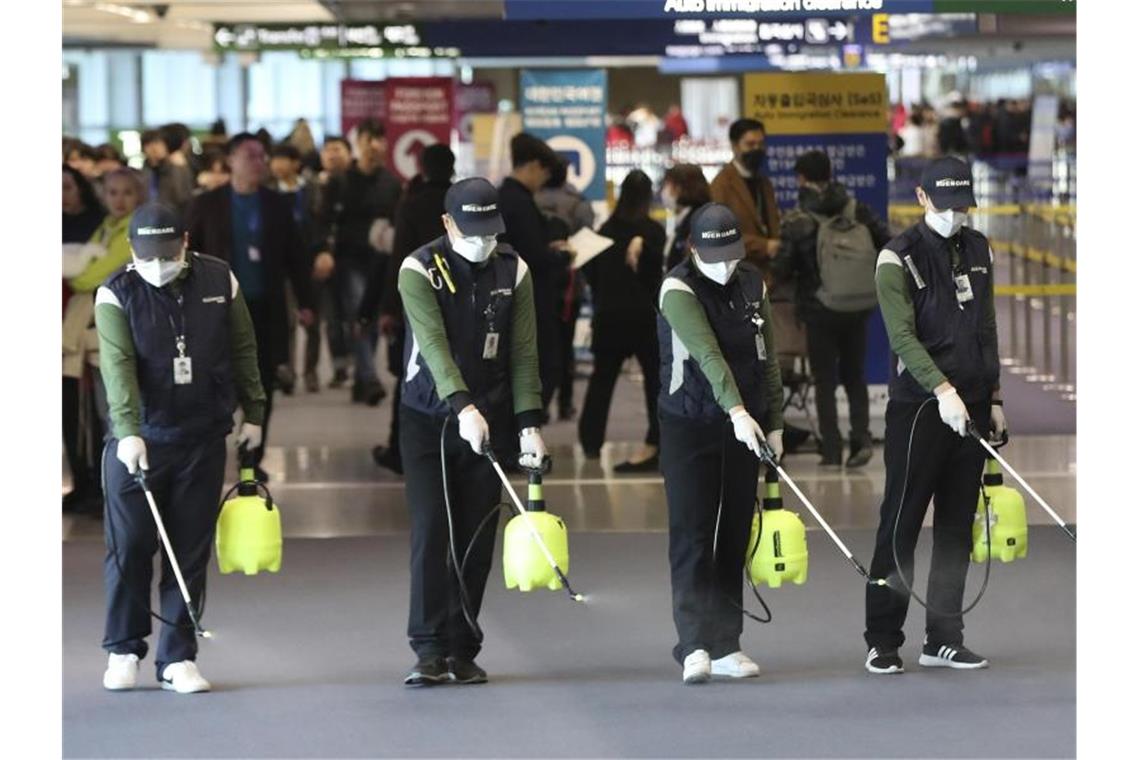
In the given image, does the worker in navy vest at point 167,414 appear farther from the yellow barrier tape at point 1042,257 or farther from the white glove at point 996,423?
the yellow barrier tape at point 1042,257

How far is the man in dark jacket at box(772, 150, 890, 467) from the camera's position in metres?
13.6

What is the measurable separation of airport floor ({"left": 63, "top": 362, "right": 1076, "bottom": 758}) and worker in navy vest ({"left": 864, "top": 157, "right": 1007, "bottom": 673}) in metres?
0.26

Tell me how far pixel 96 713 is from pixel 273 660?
3.62 ft

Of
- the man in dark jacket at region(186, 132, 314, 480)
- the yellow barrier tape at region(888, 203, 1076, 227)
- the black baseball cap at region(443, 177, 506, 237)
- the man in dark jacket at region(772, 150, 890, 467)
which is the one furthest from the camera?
the yellow barrier tape at region(888, 203, 1076, 227)

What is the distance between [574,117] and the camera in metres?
19.3

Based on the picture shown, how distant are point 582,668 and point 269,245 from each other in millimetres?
4816

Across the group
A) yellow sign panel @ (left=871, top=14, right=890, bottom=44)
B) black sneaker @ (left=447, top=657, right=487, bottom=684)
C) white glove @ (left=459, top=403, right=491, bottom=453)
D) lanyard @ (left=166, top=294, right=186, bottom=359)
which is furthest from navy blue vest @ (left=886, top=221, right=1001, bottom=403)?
yellow sign panel @ (left=871, top=14, right=890, bottom=44)

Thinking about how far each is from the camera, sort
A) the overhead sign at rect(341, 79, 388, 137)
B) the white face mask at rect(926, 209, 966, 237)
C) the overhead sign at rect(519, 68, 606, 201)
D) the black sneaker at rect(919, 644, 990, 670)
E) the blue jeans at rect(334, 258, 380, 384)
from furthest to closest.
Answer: the overhead sign at rect(341, 79, 388, 137)
the overhead sign at rect(519, 68, 606, 201)
the blue jeans at rect(334, 258, 380, 384)
the black sneaker at rect(919, 644, 990, 670)
the white face mask at rect(926, 209, 966, 237)

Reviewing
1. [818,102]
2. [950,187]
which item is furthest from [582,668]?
[818,102]

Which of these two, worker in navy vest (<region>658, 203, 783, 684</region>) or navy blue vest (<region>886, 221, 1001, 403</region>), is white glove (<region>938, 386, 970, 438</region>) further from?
worker in navy vest (<region>658, 203, 783, 684</region>)

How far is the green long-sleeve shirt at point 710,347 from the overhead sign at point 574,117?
10.1m

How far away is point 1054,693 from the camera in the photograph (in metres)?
8.80
